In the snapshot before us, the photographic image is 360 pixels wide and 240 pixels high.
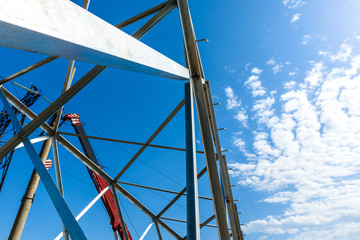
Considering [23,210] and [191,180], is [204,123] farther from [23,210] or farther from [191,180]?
[23,210]

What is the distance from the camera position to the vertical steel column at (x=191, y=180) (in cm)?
271

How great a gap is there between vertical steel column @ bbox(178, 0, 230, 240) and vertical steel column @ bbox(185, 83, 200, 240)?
26 cm

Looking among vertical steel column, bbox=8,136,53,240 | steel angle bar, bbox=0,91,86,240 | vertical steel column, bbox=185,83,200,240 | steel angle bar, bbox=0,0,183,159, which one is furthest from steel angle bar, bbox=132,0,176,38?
vertical steel column, bbox=8,136,53,240

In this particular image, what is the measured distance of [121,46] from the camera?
63.1 inches

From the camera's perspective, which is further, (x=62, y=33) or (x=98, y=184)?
(x=98, y=184)

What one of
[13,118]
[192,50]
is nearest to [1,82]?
[13,118]

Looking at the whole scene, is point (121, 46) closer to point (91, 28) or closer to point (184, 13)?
point (91, 28)

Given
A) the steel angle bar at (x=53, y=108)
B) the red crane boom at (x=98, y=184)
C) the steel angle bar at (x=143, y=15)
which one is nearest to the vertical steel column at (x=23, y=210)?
the steel angle bar at (x=53, y=108)

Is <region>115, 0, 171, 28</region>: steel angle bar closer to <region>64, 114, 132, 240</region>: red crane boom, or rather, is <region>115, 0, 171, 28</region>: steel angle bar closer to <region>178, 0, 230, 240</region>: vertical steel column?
<region>178, 0, 230, 240</region>: vertical steel column

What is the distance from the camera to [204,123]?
12.2ft

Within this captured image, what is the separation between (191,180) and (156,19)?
8.85ft

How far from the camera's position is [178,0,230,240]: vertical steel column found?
11.6 feet

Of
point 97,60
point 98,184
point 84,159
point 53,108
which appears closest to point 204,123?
point 97,60

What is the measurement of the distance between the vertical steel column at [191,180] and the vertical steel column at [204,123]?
0.85ft
